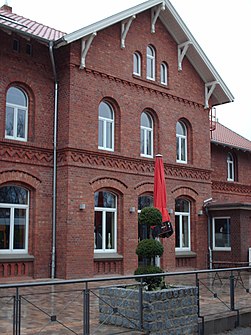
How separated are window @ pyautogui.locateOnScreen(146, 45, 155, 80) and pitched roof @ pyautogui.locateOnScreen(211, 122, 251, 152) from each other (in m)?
5.33

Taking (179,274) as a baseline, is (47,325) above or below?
below

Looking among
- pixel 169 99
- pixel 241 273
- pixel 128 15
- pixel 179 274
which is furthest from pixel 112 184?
pixel 179 274

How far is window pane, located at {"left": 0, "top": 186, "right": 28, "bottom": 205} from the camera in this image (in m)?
15.9

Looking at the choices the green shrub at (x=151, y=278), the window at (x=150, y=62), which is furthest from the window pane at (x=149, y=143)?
the green shrub at (x=151, y=278)

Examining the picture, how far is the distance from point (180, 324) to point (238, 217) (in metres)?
12.3

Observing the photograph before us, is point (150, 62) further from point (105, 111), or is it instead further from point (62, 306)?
point (62, 306)

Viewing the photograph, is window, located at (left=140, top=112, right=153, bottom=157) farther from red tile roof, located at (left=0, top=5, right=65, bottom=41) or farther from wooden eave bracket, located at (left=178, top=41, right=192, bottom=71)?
red tile roof, located at (left=0, top=5, right=65, bottom=41)

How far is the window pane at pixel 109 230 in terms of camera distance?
59.2 feet

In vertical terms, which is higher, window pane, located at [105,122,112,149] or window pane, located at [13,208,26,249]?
window pane, located at [105,122,112,149]

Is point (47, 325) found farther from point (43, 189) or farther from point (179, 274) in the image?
point (43, 189)

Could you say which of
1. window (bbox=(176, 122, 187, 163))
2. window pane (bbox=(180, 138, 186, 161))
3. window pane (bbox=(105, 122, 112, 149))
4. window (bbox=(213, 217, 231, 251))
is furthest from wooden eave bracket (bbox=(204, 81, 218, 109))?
window pane (bbox=(105, 122, 112, 149))

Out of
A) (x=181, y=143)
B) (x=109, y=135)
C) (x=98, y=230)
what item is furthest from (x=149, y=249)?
(x=181, y=143)

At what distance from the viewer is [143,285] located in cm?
887

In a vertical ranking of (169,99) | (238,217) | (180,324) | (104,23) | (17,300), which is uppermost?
(104,23)
